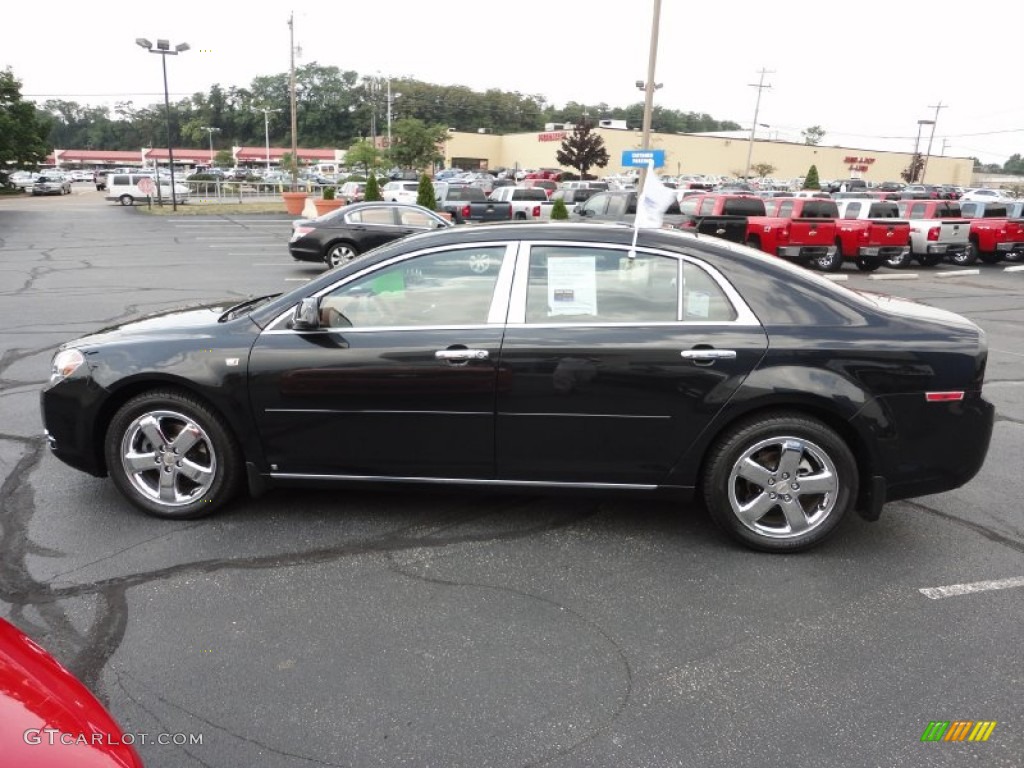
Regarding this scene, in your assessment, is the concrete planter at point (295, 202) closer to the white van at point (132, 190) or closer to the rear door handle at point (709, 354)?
the white van at point (132, 190)

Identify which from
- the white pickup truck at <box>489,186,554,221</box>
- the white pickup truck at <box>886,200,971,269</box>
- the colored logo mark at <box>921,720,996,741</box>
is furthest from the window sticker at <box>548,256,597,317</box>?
the white pickup truck at <box>489,186,554,221</box>

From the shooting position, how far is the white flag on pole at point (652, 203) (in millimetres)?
4426

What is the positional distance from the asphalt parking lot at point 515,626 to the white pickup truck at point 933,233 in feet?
57.5

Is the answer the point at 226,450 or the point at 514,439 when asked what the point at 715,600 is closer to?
the point at 514,439

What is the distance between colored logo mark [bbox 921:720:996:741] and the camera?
2.72 meters

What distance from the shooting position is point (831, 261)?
19.2m

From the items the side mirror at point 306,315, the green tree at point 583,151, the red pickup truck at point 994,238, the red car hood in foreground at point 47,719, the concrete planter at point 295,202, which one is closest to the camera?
the red car hood in foreground at point 47,719

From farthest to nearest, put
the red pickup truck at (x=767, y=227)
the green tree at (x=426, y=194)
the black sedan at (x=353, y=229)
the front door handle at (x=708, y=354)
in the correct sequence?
the green tree at (x=426, y=194)
the red pickup truck at (x=767, y=227)
the black sedan at (x=353, y=229)
the front door handle at (x=708, y=354)

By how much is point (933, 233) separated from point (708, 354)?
19740 mm

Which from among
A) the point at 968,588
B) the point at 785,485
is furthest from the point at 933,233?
the point at 785,485

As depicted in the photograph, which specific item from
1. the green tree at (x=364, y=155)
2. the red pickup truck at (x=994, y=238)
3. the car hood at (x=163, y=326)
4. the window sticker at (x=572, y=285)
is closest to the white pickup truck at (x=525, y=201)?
the green tree at (x=364, y=155)

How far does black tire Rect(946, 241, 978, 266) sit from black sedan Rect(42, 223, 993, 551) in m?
20.0

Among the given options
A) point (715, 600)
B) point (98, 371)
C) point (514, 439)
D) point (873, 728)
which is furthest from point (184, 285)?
point (873, 728)

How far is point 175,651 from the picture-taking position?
314 cm
